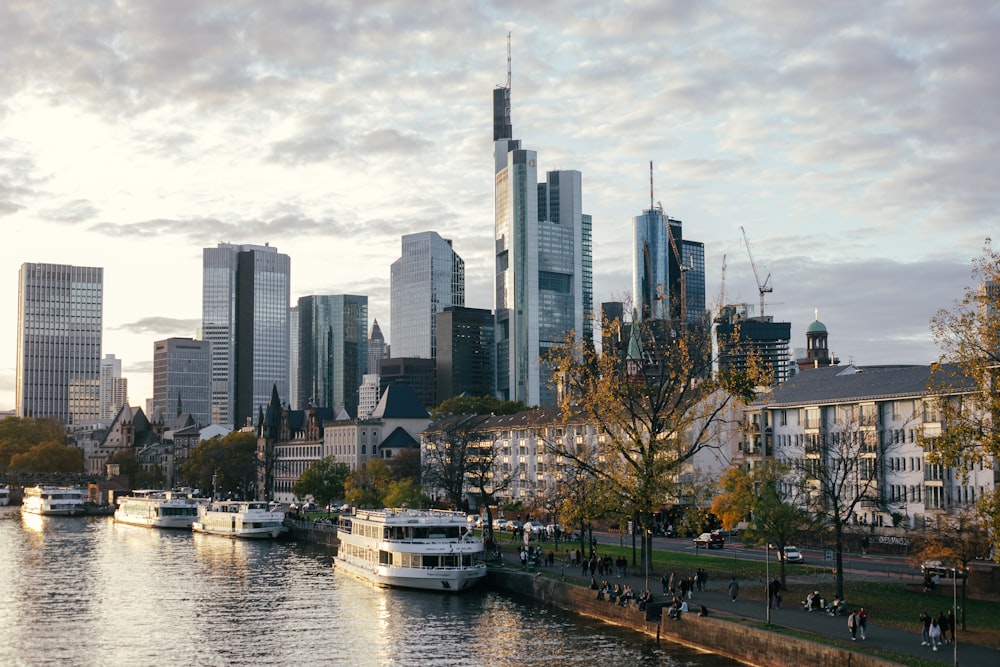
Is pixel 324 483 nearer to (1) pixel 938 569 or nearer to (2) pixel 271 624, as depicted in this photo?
(2) pixel 271 624

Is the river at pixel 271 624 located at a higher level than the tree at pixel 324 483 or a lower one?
lower

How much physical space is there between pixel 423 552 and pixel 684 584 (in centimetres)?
2991

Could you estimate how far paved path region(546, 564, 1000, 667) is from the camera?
55.7 meters

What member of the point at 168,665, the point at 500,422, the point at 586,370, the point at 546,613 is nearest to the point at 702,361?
the point at 586,370

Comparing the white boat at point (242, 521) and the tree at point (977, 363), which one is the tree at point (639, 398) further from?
the white boat at point (242, 521)

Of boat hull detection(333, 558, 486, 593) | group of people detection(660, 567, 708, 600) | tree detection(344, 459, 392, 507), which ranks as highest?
tree detection(344, 459, 392, 507)

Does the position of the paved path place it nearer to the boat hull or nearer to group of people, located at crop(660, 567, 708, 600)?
group of people, located at crop(660, 567, 708, 600)

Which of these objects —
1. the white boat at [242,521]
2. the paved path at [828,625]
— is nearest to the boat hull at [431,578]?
the paved path at [828,625]

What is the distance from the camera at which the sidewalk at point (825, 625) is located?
5581 cm

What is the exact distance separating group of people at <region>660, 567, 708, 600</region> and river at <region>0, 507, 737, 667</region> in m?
5.15

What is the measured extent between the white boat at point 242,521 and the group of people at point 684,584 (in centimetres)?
9775

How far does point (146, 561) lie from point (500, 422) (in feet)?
239

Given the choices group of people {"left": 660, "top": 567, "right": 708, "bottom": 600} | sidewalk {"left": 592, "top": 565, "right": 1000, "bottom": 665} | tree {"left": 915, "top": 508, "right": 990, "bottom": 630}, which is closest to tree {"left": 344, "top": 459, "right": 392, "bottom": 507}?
group of people {"left": 660, "top": 567, "right": 708, "bottom": 600}

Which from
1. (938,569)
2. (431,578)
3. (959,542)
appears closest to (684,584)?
(959,542)
